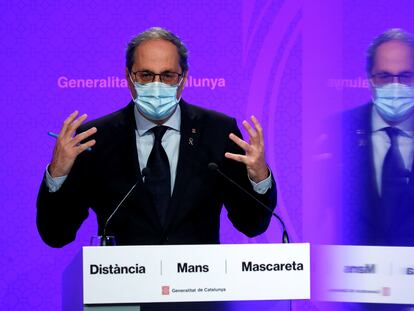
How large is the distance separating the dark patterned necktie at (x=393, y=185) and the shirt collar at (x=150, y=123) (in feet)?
3.98

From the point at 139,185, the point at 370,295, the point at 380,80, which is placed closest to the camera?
the point at 370,295

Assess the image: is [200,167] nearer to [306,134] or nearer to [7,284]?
[306,134]

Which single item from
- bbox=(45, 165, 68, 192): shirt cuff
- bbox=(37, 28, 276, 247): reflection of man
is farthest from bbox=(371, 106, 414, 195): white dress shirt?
bbox=(45, 165, 68, 192): shirt cuff

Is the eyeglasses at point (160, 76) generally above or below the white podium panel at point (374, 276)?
above

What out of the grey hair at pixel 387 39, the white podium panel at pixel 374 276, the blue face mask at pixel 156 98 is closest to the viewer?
the white podium panel at pixel 374 276

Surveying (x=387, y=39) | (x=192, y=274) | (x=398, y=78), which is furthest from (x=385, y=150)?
(x=192, y=274)

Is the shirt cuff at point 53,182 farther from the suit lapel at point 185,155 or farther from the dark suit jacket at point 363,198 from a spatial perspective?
the dark suit jacket at point 363,198

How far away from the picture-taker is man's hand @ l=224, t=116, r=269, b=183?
10.0ft

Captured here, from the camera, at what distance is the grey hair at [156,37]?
3.67 meters

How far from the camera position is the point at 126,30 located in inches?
161

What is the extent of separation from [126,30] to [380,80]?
1493 mm

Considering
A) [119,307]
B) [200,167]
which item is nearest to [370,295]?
[119,307]

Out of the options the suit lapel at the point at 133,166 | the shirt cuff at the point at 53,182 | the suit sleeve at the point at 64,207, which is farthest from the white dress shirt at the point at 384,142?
the shirt cuff at the point at 53,182

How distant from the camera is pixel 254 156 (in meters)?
3.05
